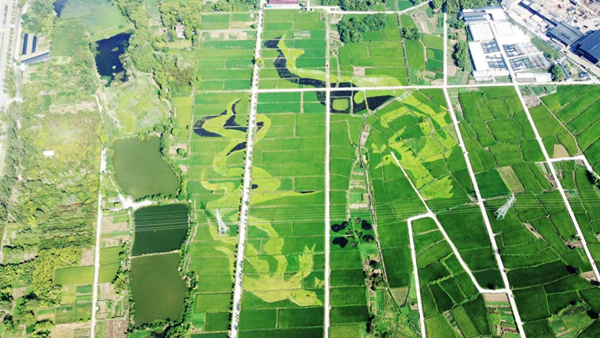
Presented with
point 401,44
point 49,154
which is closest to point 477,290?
point 401,44

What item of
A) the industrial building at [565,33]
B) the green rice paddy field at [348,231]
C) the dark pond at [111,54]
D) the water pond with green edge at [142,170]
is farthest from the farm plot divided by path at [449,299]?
the dark pond at [111,54]

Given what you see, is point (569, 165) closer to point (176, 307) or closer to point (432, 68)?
point (432, 68)

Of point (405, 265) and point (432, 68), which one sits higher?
point (432, 68)

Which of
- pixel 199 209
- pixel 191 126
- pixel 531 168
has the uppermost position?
pixel 191 126

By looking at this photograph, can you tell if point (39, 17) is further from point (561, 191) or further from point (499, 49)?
point (561, 191)

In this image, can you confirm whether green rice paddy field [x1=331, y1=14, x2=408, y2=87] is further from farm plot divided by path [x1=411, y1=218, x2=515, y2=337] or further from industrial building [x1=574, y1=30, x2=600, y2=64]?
industrial building [x1=574, y1=30, x2=600, y2=64]

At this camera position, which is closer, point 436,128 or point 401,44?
point 436,128
